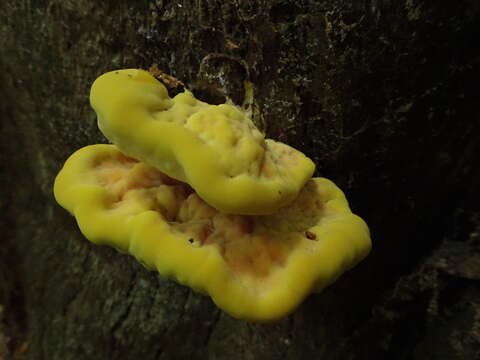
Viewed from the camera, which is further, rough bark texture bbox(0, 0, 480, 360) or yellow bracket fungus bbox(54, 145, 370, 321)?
rough bark texture bbox(0, 0, 480, 360)

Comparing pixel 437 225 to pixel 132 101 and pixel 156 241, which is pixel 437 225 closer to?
pixel 156 241

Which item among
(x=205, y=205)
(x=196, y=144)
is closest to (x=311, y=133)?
(x=205, y=205)

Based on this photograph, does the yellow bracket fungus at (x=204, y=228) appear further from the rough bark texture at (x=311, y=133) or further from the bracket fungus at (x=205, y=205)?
the rough bark texture at (x=311, y=133)

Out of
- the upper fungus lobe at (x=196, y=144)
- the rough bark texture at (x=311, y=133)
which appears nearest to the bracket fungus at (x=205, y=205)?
the upper fungus lobe at (x=196, y=144)

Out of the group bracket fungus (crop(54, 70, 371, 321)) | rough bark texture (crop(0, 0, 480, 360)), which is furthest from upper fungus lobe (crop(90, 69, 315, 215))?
rough bark texture (crop(0, 0, 480, 360))

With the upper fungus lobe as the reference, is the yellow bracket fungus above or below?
below

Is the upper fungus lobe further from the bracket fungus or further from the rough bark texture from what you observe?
the rough bark texture

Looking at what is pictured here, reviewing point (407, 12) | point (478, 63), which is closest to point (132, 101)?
point (407, 12)

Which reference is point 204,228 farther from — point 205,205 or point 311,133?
point 311,133
